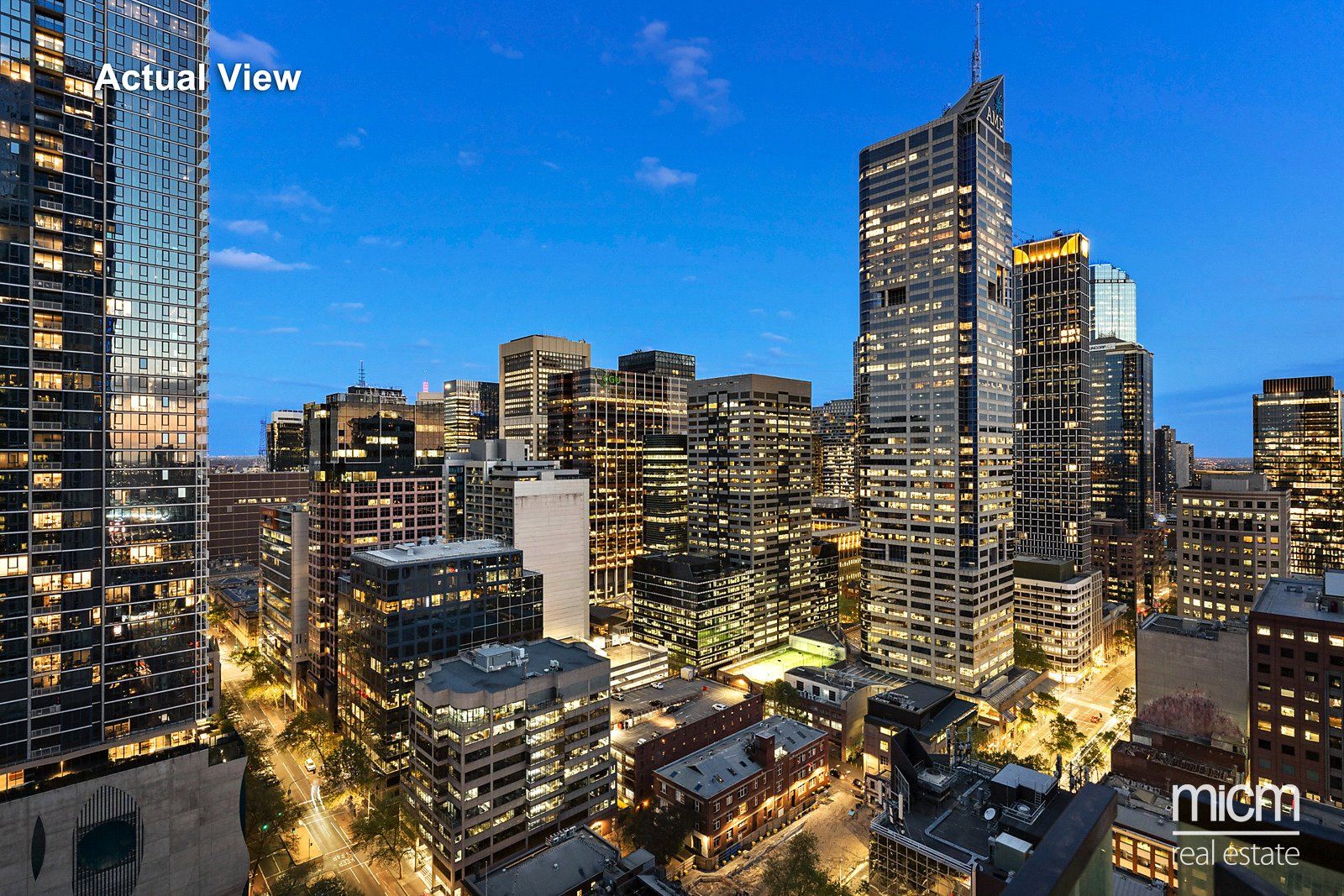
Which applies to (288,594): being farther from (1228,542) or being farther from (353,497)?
(1228,542)

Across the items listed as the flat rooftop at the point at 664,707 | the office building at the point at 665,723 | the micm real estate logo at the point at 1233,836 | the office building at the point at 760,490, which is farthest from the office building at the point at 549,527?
the micm real estate logo at the point at 1233,836

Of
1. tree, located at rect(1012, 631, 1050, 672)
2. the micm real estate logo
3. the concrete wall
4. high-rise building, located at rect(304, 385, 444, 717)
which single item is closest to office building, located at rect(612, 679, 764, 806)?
the concrete wall

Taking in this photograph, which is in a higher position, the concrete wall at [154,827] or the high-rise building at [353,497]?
the high-rise building at [353,497]

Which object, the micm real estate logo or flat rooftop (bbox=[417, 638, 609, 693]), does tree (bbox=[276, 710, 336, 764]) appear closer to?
flat rooftop (bbox=[417, 638, 609, 693])

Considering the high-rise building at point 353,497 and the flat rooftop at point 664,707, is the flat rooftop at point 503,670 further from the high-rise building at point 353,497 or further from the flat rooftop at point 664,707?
the high-rise building at point 353,497

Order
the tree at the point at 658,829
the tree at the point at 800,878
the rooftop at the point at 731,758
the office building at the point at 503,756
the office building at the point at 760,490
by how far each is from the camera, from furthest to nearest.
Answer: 1. the office building at the point at 760,490
2. the rooftop at the point at 731,758
3. the tree at the point at 658,829
4. the office building at the point at 503,756
5. the tree at the point at 800,878

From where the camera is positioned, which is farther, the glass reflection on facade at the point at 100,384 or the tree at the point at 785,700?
the tree at the point at 785,700

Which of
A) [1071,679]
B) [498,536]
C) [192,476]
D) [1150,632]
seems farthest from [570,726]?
[1071,679]
